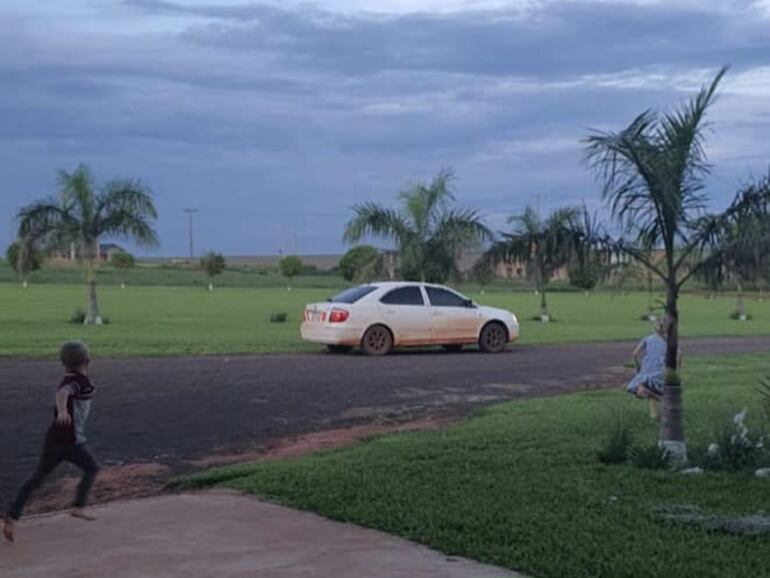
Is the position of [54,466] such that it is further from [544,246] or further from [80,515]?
[544,246]

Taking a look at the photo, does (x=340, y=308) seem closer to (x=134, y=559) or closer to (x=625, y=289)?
(x=625, y=289)

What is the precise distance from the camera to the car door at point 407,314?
27.3 m

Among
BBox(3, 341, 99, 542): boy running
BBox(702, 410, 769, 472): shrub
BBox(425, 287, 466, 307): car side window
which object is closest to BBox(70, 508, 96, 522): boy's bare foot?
BBox(3, 341, 99, 542): boy running

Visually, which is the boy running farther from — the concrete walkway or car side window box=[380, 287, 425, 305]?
car side window box=[380, 287, 425, 305]

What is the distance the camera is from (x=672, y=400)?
1214 cm

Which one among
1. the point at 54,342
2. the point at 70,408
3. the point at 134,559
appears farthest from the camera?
the point at 54,342

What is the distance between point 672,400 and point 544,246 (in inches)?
75.7

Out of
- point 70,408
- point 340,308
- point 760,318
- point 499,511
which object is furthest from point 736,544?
point 760,318

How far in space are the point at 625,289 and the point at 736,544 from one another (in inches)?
196

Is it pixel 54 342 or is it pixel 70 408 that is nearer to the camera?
pixel 70 408

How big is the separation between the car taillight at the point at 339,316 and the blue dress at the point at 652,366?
1181 cm

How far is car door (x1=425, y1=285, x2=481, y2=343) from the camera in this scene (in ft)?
91.7

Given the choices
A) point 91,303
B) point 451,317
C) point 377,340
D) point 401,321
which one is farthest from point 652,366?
point 91,303

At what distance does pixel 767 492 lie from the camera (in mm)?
10281
